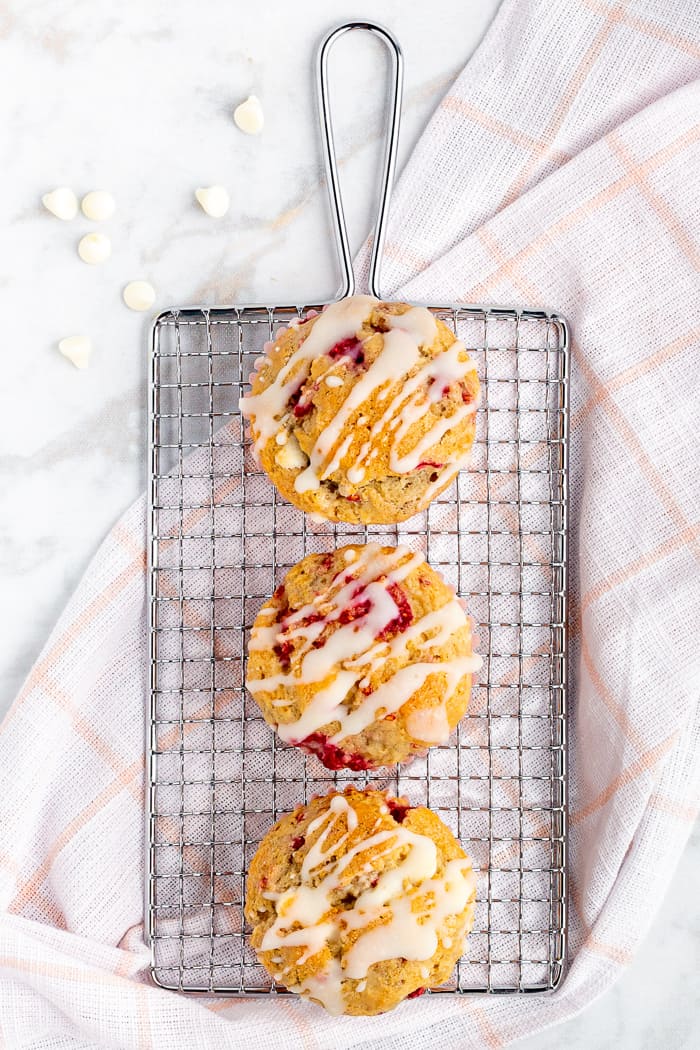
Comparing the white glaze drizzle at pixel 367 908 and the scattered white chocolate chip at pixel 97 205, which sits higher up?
the scattered white chocolate chip at pixel 97 205

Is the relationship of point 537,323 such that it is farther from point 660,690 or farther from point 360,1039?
point 360,1039

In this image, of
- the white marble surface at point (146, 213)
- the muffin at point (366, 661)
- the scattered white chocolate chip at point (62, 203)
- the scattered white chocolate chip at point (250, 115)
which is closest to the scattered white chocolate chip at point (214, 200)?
Answer: the white marble surface at point (146, 213)

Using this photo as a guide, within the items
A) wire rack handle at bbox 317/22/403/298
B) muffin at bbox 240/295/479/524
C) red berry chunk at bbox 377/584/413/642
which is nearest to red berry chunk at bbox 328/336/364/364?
muffin at bbox 240/295/479/524

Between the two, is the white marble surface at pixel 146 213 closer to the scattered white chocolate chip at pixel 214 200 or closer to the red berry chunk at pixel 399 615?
the scattered white chocolate chip at pixel 214 200

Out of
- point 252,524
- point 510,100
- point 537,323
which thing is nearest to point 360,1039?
point 252,524

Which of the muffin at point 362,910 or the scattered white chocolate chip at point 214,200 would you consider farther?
the scattered white chocolate chip at point 214,200

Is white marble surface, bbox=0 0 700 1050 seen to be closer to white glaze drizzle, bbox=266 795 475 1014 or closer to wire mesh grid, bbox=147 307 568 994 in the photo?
wire mesh grid, bbox=147 307 568 994

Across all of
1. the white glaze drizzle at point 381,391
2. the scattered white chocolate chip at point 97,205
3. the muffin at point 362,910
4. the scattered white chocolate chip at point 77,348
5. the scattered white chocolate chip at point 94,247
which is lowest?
the muffin at point 362,910
